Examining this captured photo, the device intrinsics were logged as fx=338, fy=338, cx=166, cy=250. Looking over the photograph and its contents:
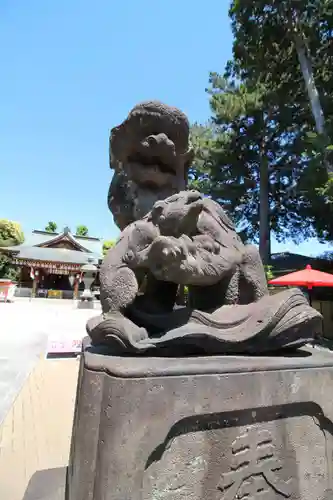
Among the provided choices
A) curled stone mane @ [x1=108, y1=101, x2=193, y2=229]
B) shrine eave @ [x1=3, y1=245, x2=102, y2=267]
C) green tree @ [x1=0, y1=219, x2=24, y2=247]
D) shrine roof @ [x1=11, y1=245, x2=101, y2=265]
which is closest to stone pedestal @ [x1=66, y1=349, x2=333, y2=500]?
curled stone mane @ [x1=108, y1=101, x2=193, y2=229]

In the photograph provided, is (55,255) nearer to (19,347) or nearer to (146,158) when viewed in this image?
(19,347)

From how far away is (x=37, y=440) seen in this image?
2.88 metres

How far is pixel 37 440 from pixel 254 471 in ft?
7.37

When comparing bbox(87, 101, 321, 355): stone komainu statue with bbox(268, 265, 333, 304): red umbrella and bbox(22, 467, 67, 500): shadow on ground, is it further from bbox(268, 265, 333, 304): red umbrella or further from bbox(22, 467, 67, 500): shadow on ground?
bbox(268, 265, 333, 304): red umbrella

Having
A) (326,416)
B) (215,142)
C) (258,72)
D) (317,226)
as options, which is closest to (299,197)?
(317,226)

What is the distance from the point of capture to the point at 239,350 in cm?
151

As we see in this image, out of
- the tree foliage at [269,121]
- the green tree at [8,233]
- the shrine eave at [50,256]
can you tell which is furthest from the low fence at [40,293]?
the tree foliage at [269,121]

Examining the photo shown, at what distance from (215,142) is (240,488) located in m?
11.5

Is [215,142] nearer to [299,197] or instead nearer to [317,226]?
[299,197]

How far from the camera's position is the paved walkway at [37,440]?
1914 millimetres

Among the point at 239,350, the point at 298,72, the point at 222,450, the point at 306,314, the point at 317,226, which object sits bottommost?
the point at 222,450

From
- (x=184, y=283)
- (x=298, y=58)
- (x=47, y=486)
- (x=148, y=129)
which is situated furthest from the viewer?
(x=298, y=58)

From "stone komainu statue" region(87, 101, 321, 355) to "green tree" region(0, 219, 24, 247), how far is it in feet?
90.9

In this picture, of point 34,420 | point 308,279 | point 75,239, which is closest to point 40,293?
point 75,239
